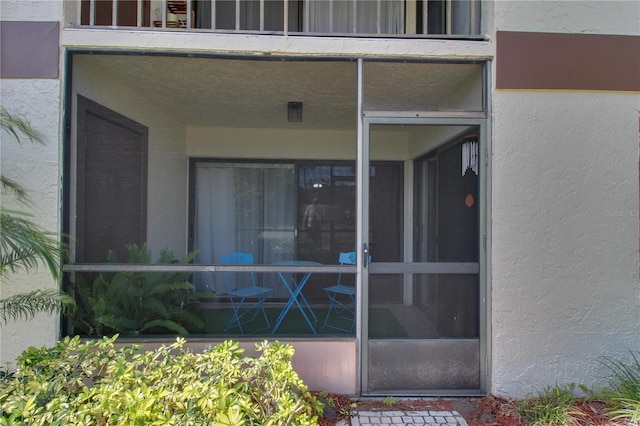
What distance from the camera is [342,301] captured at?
12.7 feet

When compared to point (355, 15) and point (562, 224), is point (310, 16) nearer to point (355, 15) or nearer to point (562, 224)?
point (355, 15)

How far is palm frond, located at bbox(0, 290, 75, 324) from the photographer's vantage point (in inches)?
105

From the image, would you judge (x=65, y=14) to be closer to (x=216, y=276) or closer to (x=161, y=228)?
(x=161, y=228)

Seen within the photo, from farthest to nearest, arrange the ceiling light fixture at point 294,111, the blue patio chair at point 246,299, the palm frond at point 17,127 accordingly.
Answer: the ceiling light fixture at point 294,111 → the blue patio chair at point 246,299 → the palm frond at point 17,127

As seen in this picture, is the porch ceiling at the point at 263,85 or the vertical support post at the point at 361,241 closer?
the vertical support post at the point at 361,241

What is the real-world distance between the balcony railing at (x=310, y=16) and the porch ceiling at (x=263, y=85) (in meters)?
0.26

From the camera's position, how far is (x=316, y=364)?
3090mm

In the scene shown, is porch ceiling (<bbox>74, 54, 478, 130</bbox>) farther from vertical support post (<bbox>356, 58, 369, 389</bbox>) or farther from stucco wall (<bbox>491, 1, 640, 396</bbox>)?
stucco wall (<bbox>491, 1, 640, 396</bbox>)

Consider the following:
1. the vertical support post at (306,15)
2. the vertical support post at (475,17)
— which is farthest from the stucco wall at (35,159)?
the vertical support post at (475,17)

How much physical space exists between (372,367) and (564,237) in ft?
5.70

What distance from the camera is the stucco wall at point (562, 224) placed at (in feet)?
10.0

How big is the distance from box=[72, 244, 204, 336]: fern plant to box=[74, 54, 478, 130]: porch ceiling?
154cm

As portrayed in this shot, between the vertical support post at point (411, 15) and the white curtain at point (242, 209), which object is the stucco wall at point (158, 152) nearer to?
the white curtain at point (242, 209)

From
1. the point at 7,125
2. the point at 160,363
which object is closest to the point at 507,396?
the point at 160,363
